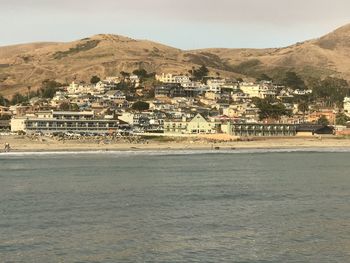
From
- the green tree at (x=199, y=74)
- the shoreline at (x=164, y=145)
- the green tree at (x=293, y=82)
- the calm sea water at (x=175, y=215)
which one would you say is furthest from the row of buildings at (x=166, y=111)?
the calm sea water at (x=175, y=215)

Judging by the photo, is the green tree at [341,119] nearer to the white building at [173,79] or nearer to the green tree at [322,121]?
the green tree at [322,121]

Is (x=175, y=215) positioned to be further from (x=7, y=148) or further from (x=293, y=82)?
(x=293, y=82)

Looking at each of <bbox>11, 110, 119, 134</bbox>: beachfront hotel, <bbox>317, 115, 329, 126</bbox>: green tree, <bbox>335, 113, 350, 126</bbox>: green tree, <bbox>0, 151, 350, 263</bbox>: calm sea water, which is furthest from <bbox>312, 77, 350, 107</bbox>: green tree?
<bbox>0, 151, 350, 263</bbox>: calm sea water

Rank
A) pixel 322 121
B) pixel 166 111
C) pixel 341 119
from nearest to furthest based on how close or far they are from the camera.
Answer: pixel 322 121
pixel 341 119
pixel 166 111

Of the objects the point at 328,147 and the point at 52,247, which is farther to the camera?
the point at 328,147

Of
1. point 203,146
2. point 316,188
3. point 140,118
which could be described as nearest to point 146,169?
point 316,188

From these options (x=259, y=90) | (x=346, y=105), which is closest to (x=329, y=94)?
(x=346, y=105)

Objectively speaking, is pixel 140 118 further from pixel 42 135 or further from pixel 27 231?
pixel 27 231
